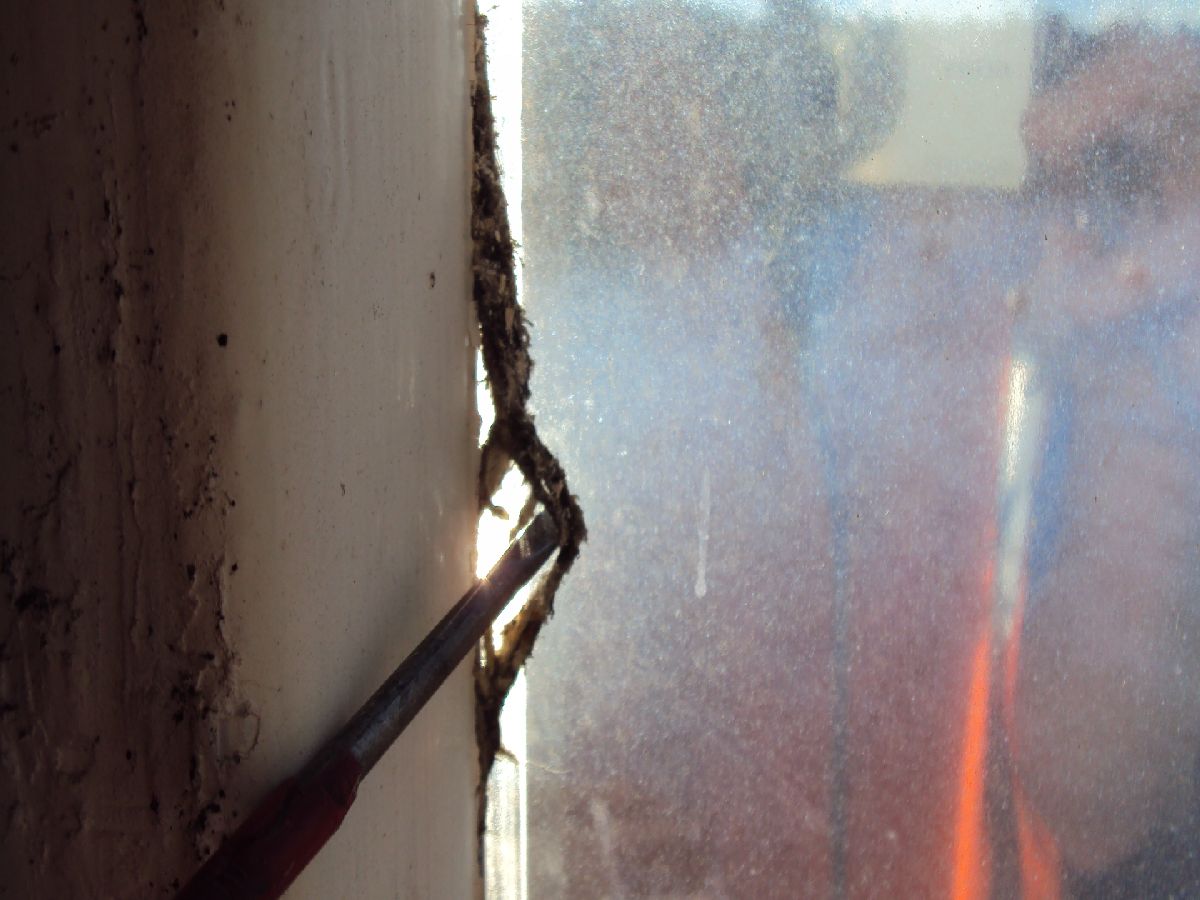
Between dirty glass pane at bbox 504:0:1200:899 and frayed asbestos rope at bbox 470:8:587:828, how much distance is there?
107 mm

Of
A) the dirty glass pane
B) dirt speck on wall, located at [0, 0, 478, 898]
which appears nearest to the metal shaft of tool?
dirt speck on wall, located at [0, 0, 478, 898]

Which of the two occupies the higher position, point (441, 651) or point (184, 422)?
point (184, 422)

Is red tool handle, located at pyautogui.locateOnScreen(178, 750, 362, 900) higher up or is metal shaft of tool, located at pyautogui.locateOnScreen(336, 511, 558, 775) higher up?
red tool handle, located at pyautogui.locateOnScreen(178, 750, 362, 900)

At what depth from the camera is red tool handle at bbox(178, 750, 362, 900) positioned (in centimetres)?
26

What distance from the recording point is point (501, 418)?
1.75 feet

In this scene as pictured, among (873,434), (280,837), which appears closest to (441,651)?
(280,837)

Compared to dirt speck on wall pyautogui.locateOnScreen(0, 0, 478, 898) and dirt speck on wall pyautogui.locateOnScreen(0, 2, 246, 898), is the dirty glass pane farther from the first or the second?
dirt speck on wall pyautogui.locateOnScreen(0, 2, 246, 898)

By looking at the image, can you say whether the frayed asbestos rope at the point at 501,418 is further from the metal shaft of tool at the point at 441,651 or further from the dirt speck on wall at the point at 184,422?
the dirt speck on wall at the point at 184,422

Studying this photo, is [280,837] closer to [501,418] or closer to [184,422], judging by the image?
[184,422]

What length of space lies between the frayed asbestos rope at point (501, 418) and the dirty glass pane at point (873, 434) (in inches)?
4.2

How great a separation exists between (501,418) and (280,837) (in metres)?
0.29

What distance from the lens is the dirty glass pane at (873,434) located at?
24.6 inches

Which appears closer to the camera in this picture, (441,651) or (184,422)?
(184,422)

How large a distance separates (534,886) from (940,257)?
0.49m
